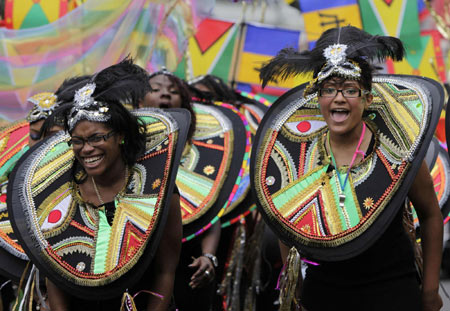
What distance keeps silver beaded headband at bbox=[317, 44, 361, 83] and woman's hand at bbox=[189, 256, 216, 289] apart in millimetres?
1648

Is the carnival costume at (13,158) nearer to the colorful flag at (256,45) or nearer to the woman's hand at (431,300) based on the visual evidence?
the woman's hand at (431,300)

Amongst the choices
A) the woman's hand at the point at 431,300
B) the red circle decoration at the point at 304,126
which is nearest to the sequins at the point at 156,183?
the red circle decoration at the point at 304,126

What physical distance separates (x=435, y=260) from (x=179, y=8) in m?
3.40

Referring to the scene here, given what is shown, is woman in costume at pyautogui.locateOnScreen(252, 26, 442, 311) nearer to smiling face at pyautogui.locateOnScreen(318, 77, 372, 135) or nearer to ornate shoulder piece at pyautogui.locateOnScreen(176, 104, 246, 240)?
smiling face at pyautogui.locateOnScreen(318, 77, 372, 135)

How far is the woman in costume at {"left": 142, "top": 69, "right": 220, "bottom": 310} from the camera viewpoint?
15.8ft

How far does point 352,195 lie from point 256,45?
15.4ft

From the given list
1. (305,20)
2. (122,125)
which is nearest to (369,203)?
(122,125)

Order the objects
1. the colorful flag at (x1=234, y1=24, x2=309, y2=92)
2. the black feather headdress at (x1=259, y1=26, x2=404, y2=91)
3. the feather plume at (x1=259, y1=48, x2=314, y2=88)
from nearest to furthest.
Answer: the black feather headdress at (x1=259, y1=26, x2=404, y2=91) → the feather plume at (x1=259, y1=48, x2=314, y2=88) → the colorful flag at (x1=234, y1=24, x2=309, y2=92)

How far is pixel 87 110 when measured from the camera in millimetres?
3748

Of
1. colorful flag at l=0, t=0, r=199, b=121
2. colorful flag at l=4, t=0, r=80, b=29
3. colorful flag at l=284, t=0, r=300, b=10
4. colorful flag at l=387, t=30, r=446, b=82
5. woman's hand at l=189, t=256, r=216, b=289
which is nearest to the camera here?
woman's hand at l=189, t=256, r=216, b=289

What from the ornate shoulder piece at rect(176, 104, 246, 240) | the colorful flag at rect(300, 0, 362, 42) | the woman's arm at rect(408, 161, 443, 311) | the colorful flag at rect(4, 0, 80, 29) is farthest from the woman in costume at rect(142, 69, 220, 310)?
the colorful flag at rect(300, 0, 362, 42)

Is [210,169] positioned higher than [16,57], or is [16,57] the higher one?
[16,57]

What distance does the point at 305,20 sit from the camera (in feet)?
24.8

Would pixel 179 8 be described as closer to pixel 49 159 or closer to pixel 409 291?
pixel 49 159
